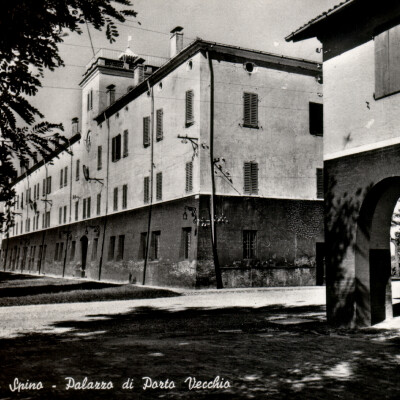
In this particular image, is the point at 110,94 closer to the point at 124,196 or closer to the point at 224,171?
the point at 124,196

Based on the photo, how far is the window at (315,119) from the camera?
26672 mm

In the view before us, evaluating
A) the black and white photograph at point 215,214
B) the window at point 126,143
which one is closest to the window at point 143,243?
the black and white photograph at point 215,214

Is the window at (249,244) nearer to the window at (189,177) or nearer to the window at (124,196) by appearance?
the window at (189,177)

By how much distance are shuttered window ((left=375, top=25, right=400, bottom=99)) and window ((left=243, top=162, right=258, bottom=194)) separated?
14.1m

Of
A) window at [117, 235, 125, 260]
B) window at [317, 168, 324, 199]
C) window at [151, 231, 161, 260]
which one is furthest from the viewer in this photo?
window at [117, 235, 125, 260]

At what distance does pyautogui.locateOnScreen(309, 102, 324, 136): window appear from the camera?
2667cm

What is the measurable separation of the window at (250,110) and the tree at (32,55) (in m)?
21.8

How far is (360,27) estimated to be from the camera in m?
11.1

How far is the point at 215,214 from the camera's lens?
2353cm

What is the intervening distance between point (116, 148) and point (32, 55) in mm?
30091

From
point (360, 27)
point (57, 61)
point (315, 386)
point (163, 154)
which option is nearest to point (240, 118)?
point (163, 154)

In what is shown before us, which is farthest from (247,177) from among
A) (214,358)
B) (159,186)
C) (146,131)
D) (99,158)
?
(214,358)

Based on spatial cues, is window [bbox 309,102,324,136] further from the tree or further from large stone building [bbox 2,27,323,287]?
the tree

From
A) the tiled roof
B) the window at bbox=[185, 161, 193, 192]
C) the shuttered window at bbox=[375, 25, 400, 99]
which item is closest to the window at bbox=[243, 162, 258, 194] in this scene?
the window at bbox=[185, 161, 193, 192]
